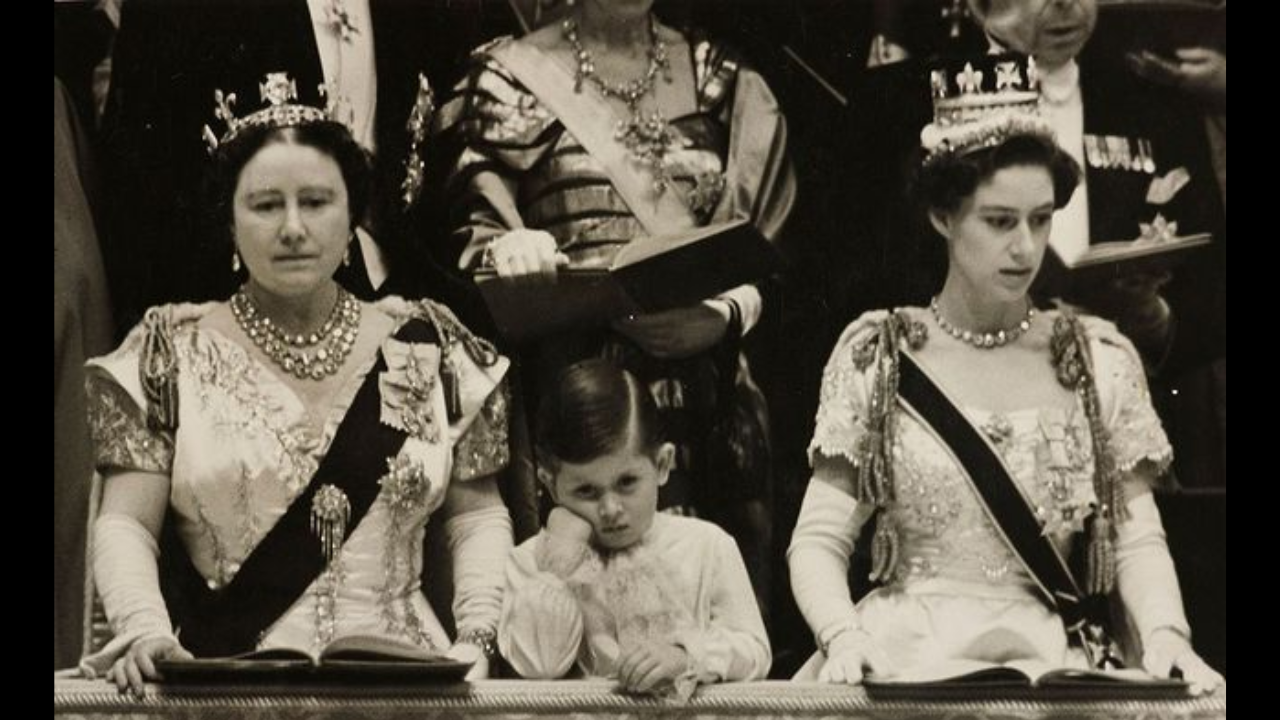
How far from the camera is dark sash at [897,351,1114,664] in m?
5.18

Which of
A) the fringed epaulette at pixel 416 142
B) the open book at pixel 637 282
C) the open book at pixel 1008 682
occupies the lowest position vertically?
the open book at pixel 1008 682

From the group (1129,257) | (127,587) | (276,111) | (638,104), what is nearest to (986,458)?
(1129,257)

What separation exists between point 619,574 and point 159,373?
1.04 meters

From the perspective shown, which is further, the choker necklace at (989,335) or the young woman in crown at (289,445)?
the choker necklace at (989,335)

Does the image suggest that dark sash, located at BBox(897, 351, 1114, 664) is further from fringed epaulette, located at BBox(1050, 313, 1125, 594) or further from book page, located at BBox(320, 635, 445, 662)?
book page, located at BBox(320, 635, 445, 662)

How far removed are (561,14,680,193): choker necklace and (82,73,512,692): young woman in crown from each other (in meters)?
0.51

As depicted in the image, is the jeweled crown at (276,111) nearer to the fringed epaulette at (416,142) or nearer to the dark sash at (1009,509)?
the fringed epaulette at (416,142)

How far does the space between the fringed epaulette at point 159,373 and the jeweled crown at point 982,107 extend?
1.63 metres

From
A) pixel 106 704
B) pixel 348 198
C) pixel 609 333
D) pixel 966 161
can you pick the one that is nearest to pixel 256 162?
pixel 348 198

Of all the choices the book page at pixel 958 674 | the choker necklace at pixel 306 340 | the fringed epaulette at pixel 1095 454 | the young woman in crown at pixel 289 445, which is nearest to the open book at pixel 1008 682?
the book page at pixel 958 674

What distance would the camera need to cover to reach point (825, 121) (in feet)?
17.9

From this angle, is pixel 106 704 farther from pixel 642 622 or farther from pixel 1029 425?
pixel 1029 425

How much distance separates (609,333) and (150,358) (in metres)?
0.95

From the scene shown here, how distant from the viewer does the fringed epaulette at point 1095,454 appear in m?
5.25
